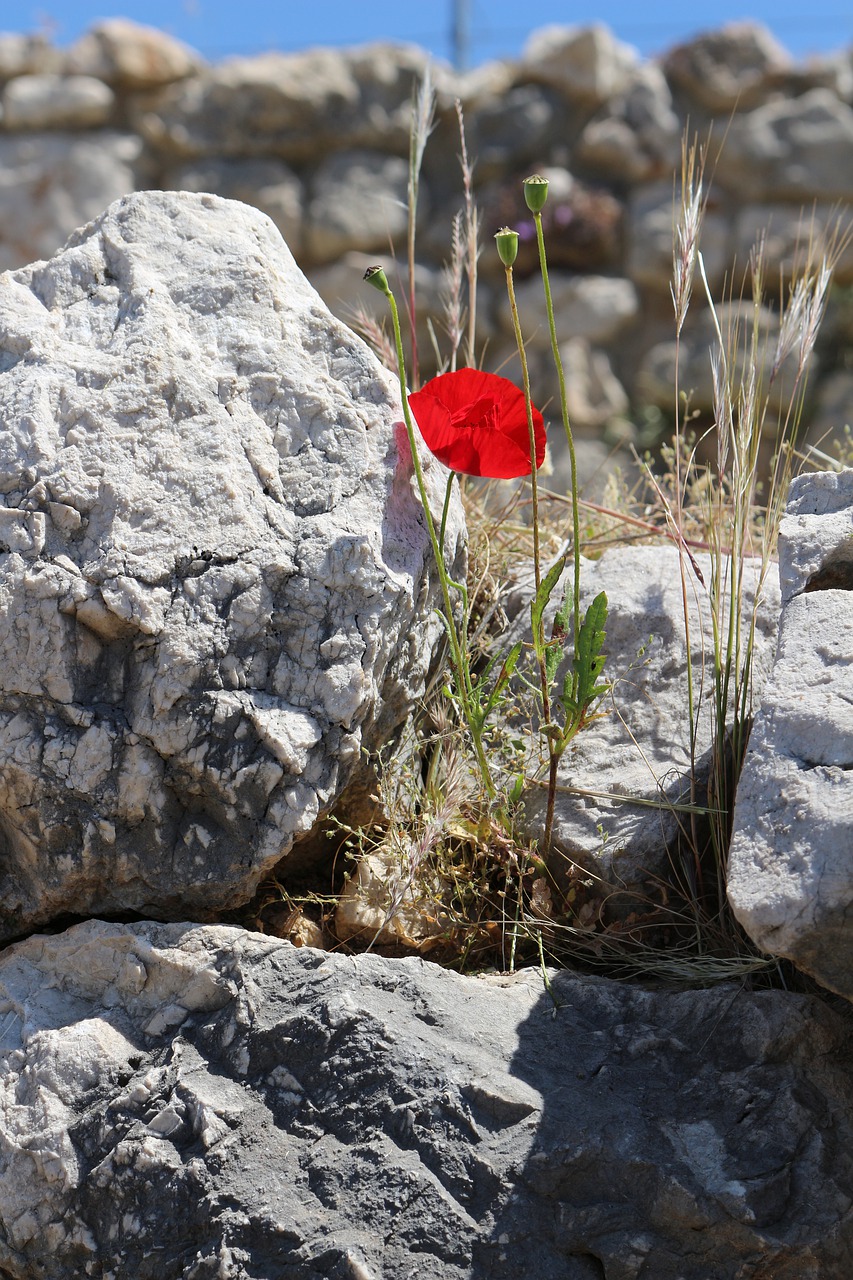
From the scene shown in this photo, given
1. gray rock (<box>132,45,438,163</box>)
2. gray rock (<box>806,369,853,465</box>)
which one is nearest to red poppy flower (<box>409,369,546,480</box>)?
gray rock (<box>806,369,853,465</box>)

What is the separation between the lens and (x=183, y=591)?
1.68 m

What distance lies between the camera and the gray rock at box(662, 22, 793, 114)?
6.44 metres

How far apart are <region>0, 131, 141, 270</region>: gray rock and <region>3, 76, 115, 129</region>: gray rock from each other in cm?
8

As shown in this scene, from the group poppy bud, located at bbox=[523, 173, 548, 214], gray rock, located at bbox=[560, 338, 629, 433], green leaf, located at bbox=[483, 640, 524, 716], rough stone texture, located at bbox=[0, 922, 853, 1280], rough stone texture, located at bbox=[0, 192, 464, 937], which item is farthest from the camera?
gray rock, located at bbox=[560, 338, 629, 433]

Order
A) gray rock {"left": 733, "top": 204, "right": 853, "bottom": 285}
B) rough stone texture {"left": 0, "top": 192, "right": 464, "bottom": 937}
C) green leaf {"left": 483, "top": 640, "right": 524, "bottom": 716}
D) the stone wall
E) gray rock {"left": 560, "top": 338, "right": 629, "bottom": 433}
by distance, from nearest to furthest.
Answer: rough stone texture {"left": 0, "top": 192, "right": 464, "bottom": 937}, green leaf {"left": 483, "top": 640, "right": 524, "bottom": 716}, gray rock {"left": 733, "top": 204, "right": 853, "bottom": 285}, the stone wall, gray rock {"left": 560, "top": 338, "right": 629, "bottom": 433}

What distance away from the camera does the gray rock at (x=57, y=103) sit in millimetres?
6477

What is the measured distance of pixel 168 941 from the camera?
1.64 meters

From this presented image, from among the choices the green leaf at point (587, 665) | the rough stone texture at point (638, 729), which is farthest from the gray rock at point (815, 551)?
the green leaf at point (587, 665)

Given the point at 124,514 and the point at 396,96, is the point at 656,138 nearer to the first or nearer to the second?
the point at 396,96

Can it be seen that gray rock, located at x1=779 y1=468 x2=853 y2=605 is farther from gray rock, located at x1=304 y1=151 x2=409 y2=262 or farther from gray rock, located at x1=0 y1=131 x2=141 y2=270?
A: gray rock, located at x1=0 y1=131 x2=141 y2=270

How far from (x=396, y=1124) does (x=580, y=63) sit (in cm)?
651

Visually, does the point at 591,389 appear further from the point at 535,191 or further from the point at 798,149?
the point at 535,191

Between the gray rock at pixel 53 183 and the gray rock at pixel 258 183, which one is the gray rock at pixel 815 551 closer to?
the gray rock at pixel 258 183

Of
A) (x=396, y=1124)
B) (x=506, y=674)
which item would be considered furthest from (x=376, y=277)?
(x=396, y=1124)
